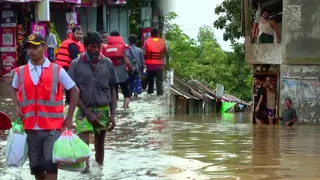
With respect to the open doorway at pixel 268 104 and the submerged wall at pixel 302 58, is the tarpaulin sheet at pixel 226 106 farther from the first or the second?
the submerged wall at pixel 302 58

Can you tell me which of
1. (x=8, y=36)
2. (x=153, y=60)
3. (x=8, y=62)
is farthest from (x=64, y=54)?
(x=8, y=36)

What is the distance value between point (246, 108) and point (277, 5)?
17822mm

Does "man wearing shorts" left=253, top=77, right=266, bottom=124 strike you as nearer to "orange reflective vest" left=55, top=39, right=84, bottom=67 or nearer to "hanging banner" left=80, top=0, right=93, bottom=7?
"orange reflective vest" left=55, top=39, right=84, bottom=67

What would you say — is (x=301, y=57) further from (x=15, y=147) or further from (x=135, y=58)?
(x=15, y=147)

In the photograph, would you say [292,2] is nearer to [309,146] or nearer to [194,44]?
[309,146]

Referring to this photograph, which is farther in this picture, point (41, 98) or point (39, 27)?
point (39, 27)

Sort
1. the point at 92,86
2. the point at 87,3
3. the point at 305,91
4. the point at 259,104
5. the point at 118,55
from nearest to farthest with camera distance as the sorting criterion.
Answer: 1. the point at 92,86
2. the point at 118,55
3. the point at 305,91
4. the point at 259,104
5. the point at 87,3

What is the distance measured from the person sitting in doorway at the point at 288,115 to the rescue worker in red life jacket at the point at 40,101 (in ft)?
37.9

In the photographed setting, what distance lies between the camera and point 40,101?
20.0 feet

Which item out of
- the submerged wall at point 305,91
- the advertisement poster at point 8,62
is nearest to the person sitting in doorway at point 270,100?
the submerged wall at point 305,91

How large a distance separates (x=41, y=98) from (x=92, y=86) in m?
1.39

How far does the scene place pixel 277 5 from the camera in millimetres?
23641

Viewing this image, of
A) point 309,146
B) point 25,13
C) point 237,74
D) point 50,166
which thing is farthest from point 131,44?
point 237,74

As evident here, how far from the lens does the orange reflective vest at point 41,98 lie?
239 inches
